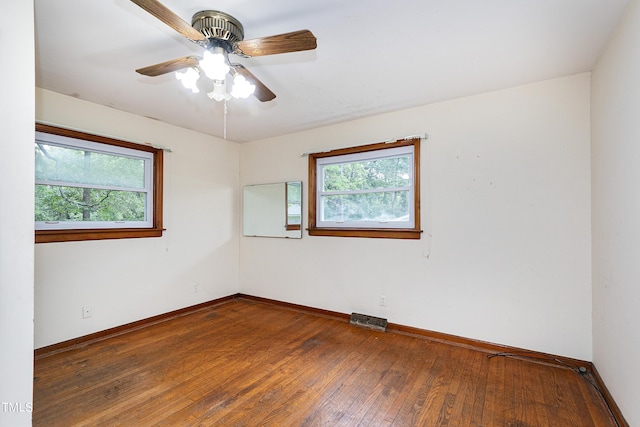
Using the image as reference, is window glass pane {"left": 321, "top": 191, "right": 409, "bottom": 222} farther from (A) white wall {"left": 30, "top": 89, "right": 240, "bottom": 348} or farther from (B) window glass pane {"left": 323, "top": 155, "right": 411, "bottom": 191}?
(A) white wall {"left": 30, "top": 89, "right": 240, "bottom": 348}

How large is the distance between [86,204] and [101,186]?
0.22m

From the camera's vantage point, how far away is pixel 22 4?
1.21 metres

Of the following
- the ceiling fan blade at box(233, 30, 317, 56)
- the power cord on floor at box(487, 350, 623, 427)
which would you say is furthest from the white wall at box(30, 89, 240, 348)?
the power cord on floor at box(487, 350, 623, 427)

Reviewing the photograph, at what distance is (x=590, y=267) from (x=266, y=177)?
11.7ft

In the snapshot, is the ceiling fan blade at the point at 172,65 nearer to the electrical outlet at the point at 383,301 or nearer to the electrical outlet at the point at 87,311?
the electrical outlet at the point at 87,311

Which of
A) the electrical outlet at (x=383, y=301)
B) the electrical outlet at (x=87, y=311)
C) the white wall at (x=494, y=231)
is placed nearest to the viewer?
the white wall at (x=494, y=231)

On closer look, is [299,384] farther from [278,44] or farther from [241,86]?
[278,44]

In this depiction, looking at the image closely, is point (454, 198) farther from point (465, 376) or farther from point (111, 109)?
point (111, 109)

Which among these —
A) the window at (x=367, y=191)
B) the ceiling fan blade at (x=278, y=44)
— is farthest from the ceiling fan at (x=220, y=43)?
the window at (x=367, y=191)

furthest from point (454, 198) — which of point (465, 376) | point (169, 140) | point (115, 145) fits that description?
point (115, 145)

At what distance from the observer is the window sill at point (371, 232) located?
117 inches

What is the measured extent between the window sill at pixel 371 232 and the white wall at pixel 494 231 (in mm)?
74

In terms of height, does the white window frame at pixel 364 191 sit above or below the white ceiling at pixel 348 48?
below

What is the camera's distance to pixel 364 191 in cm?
333
